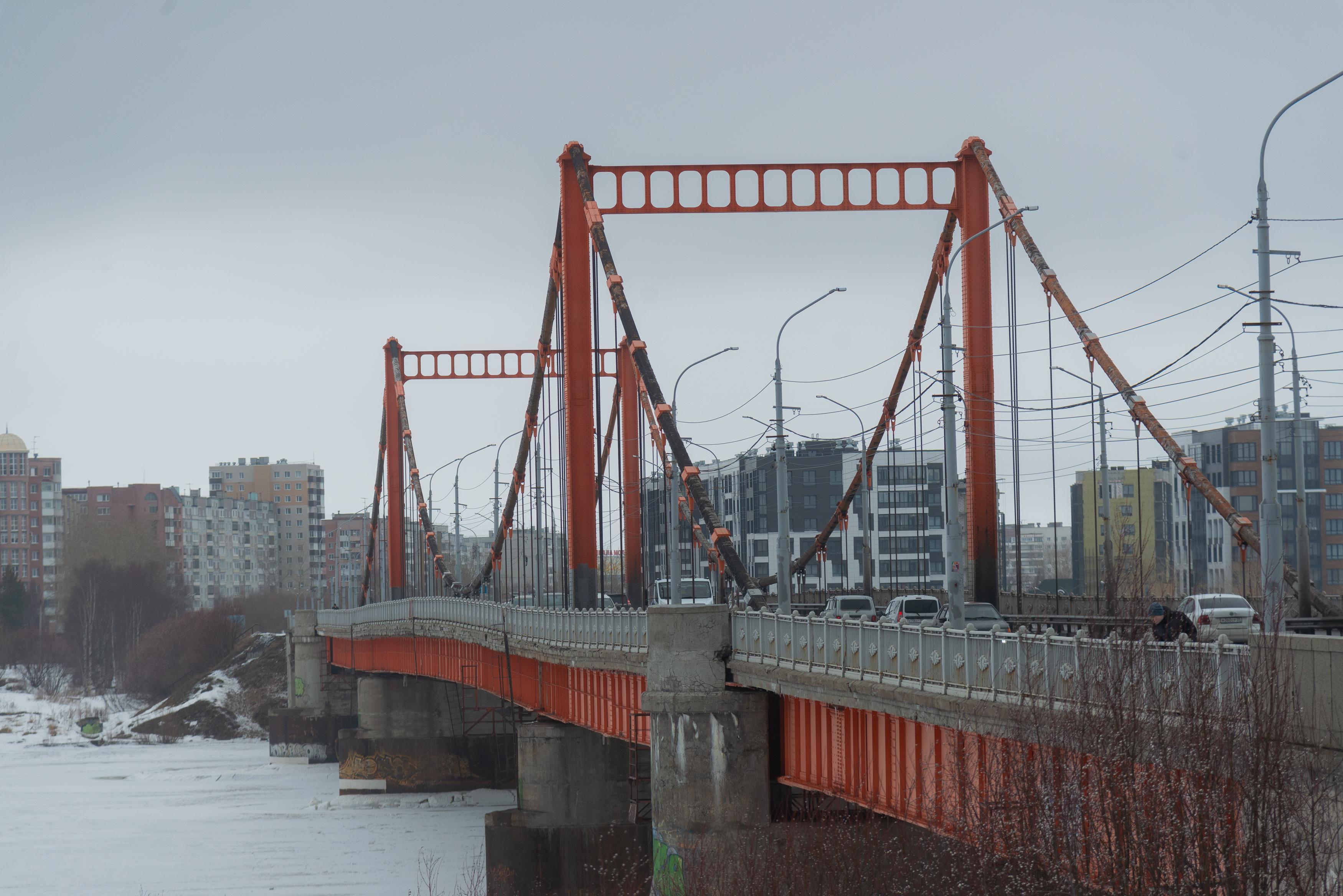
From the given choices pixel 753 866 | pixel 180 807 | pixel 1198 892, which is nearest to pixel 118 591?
pixel 180 807

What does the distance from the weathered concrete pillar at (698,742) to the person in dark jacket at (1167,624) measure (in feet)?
33.8

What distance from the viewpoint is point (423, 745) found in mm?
79562

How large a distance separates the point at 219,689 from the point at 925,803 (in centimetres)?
11152

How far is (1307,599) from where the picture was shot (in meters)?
20.0

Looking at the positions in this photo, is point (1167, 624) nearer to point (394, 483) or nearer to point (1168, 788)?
point (1168, 788)

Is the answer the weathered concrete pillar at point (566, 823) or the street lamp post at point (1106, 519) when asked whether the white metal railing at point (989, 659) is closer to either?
the street lamp post at point (1106, 519)

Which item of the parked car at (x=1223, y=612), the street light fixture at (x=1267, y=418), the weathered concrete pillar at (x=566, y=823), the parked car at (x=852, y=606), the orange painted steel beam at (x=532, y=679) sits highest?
the street light fixture at (x=1267, y=418)

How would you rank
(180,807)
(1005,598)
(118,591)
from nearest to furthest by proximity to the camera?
(1005,598) → (180,807) → (118,591)

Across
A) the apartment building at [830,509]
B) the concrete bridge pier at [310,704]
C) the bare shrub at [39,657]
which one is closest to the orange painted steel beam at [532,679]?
the concrete bridge pier at [310,704]

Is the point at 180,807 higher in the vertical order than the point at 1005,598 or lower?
lower

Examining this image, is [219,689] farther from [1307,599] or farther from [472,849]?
[1307,599]

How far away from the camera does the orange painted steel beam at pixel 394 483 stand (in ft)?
315

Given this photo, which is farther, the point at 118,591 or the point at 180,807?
the point at 118,591

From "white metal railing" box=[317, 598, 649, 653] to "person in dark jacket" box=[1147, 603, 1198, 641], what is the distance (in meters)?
12.6
